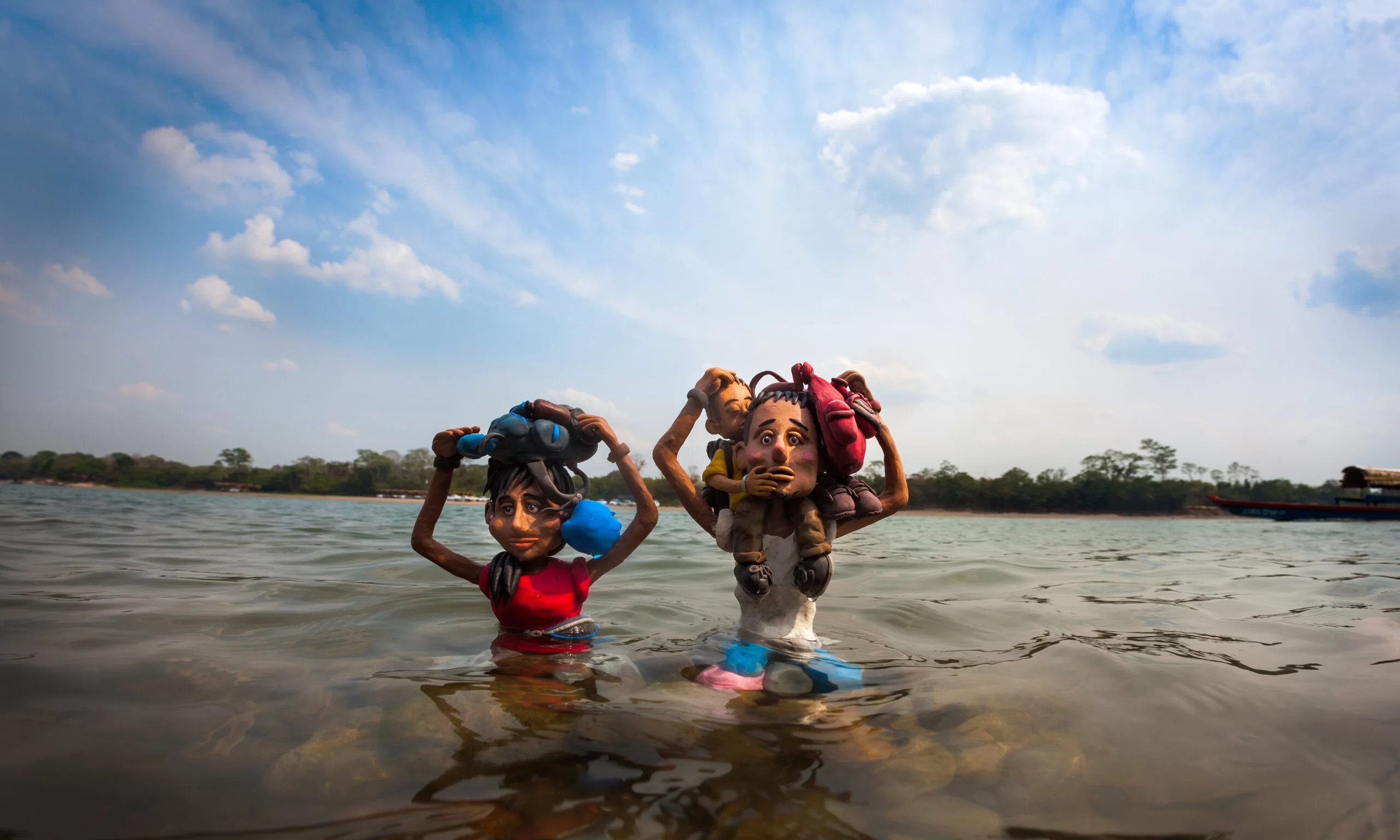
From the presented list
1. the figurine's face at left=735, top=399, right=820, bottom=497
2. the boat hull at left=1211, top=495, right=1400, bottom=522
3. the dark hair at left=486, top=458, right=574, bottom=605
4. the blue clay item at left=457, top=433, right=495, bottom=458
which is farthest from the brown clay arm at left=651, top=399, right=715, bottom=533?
the boat hull at left=1211, top=495, right=1400, bottom=522

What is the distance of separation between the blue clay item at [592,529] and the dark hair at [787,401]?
0.91m

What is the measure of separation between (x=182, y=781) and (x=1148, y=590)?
7.63 meters

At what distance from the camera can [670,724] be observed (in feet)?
7.48

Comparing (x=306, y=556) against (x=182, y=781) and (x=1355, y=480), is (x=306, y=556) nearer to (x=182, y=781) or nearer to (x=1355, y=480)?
(x=182, y=781)

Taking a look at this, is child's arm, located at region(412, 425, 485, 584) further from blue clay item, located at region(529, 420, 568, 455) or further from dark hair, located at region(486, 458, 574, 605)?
blue clay item, located at region(529, 420, 568, 455)

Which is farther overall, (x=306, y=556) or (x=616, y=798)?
(x=306, y=556)

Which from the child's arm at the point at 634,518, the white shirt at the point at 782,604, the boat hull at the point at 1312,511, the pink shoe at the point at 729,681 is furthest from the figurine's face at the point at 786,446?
the boat hull at the point at 1312,511

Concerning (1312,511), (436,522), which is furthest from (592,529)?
(1312,511)

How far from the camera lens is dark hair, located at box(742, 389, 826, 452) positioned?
3439mm

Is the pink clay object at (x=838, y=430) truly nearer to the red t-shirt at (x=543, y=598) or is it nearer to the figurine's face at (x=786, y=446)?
the figurine's face at (x=786, y=446)

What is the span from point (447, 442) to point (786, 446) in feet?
6.42

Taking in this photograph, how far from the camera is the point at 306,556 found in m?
8.12

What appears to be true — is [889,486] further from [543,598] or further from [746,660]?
[543,598]

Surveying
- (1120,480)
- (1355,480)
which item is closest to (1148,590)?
(1355,480)
